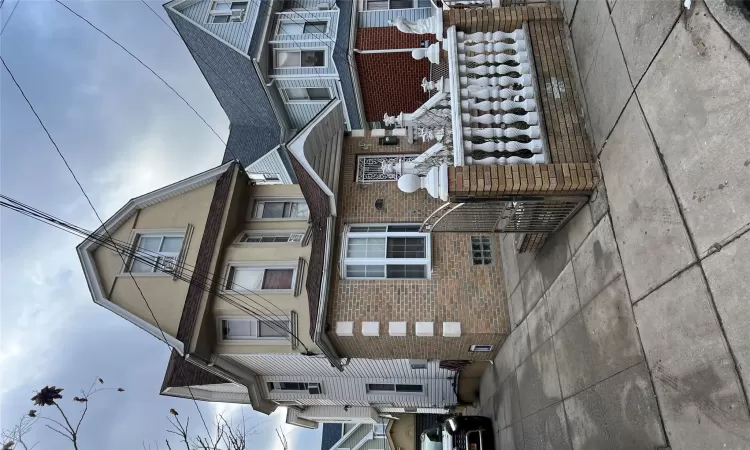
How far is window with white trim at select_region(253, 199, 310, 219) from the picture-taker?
11555 mm

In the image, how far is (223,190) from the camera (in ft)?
36.2

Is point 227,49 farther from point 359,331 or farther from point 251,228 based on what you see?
point 359,331

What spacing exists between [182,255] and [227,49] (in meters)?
7.85

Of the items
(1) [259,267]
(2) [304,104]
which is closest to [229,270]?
(1) [259,267]

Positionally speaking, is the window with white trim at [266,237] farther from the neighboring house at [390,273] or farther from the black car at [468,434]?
the black car at [468,434]

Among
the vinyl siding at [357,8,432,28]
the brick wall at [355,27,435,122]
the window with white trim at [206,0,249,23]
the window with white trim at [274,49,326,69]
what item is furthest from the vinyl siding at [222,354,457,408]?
the window with white trim at [206,0,249,23]

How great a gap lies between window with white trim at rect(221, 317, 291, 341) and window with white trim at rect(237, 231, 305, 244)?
2.01 m

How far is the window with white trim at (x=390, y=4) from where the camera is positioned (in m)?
15.1

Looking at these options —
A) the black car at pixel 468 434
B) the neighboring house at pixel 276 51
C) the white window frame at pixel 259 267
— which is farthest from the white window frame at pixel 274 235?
the black car at pixel 468 434

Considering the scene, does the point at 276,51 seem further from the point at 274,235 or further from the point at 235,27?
the point at 274,235

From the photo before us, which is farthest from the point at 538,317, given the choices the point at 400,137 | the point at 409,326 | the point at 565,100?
the point at 400,137

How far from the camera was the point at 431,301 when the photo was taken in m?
9.26

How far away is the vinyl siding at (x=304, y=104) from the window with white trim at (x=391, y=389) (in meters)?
9.55

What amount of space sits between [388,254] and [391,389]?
6.56m
